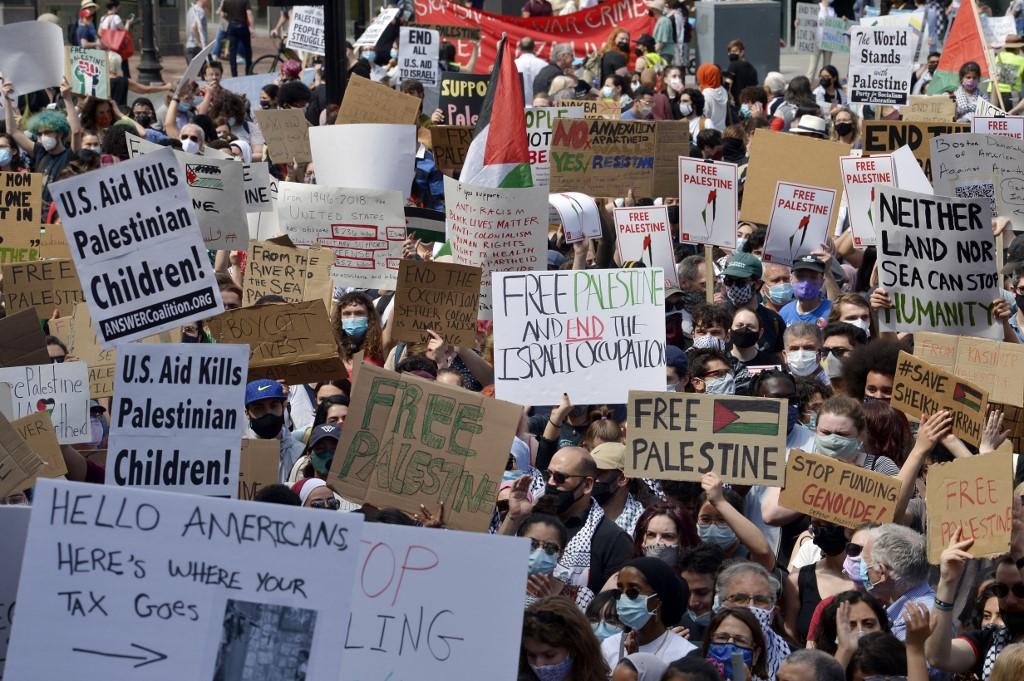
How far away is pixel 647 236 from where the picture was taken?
34.3 ft

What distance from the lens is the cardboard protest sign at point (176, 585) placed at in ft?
13.5

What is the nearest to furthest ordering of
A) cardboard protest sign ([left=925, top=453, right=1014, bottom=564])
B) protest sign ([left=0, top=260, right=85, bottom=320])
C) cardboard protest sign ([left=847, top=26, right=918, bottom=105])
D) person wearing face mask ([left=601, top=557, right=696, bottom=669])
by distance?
person wearing face mask ([left=601, top=557, right=696, bottom=669]) → cardboard protest sign ([left=925, top=453, right=1014, bottom=564]) → protest sign ([left=0, top=260, right=85, bottom=320]) → cardboard protest sign ([left=847, top=26, right=918, bottom=105])

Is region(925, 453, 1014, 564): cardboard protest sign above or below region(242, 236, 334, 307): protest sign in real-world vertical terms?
below

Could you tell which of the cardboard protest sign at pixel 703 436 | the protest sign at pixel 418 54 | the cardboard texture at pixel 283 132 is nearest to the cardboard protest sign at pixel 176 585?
the cardboard protest sign at pixel 703 436

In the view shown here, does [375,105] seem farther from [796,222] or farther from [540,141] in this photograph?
[796,222]

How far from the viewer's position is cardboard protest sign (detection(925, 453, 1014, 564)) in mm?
5738

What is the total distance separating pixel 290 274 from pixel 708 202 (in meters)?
2.77

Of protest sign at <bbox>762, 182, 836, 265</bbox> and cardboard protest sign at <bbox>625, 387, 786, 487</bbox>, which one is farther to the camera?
protest sign at <bbox>762, 182, 836, 265</bbox>

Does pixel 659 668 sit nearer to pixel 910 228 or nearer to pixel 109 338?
pixel 109 338

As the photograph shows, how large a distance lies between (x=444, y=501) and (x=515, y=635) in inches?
78.9

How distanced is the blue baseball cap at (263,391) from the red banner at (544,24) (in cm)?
1454

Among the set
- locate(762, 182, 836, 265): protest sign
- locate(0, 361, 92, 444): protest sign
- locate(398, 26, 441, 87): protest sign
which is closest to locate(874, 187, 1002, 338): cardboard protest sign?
locate(762, 182, 836, 265): protest sign

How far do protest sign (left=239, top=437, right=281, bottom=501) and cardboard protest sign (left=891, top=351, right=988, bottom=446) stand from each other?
8.33ft

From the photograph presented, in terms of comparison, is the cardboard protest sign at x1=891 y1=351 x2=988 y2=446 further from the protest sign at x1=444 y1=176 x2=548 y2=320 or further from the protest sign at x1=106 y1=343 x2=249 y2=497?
the protest sign at x1=444 y1=176 x2=548 y2=320
